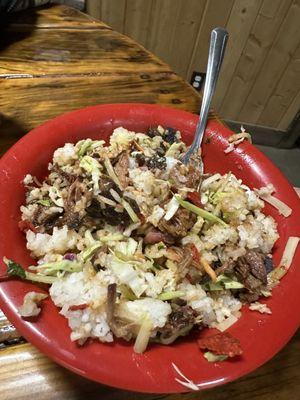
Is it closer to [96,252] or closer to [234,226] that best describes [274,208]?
[234,226]

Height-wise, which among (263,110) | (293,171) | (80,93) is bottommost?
(293,171)

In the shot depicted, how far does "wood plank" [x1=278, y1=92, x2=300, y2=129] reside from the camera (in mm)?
3104

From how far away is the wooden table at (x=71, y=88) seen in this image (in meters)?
0.89

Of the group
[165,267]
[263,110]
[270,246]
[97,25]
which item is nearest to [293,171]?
[263,110]

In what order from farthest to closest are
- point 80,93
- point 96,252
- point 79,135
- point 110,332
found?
point 80,93 < point 79,135 < point 96,252 < point 110,332

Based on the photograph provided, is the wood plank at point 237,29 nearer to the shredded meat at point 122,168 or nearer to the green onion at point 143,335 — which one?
the shredded meat at point 122,168

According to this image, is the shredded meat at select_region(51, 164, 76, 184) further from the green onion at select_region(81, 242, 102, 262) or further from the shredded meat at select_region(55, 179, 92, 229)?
the green onion at select_region(81, 242, 102, 262)

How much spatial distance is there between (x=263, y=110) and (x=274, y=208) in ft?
7.68

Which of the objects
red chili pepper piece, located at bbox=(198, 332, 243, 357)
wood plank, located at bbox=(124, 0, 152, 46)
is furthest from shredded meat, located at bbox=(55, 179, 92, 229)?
wood plank, located at bbox=(124, 0, 152, 46)

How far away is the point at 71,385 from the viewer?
0.88 meters

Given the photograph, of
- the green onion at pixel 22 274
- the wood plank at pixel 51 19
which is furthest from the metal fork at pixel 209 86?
the wood plank at pixel 51 19

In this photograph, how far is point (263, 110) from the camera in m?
3.23

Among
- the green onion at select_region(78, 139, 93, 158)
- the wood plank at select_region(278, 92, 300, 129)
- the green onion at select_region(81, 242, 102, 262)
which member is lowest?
the wood plank at select_region(278, 92, 300, 129)

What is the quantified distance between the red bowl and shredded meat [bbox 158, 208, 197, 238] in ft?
0.84
